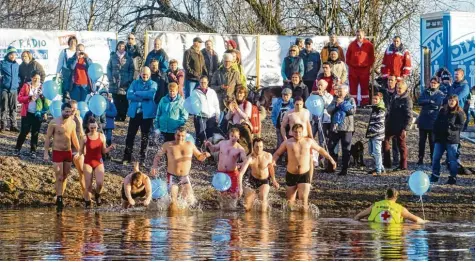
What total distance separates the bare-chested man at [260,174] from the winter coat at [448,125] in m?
3.13

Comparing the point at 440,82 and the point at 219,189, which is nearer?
the point at 219,189

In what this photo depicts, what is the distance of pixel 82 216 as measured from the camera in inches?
797

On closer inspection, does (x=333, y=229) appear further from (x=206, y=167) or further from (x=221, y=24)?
(x=221, y=24)

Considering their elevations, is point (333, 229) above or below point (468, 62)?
below

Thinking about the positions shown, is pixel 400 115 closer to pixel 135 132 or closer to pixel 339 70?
pixel 339 70

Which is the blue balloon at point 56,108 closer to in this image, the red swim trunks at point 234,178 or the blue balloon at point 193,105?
the blue balloon at point 193,105

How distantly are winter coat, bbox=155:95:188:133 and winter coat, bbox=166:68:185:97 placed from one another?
1.81 meters

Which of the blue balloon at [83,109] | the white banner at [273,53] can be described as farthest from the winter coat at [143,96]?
the white banner at [273,53]

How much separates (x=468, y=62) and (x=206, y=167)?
690cm

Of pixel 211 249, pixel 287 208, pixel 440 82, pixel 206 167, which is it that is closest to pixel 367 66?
pixel 440 82

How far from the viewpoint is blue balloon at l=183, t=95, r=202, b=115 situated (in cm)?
2295

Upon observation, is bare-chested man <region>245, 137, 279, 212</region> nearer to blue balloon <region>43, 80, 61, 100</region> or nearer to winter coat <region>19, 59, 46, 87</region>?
blue balloon <region>43, 80, 61, 100</region>

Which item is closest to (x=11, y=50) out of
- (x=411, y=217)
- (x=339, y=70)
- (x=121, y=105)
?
(x=121, y=105)

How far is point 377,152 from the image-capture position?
77.0ft
